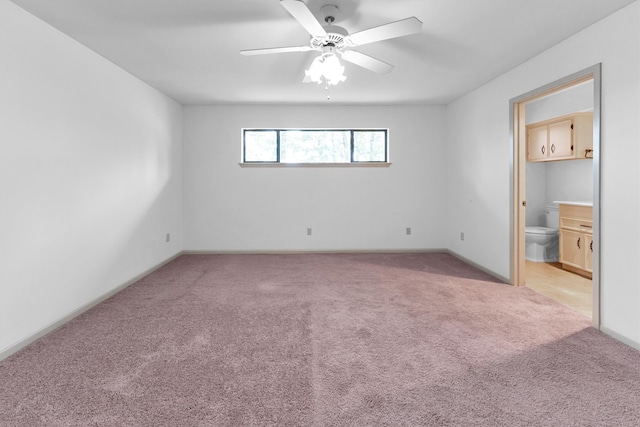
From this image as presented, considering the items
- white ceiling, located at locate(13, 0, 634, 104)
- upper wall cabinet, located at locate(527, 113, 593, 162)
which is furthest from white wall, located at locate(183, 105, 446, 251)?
upper wall cabinet, located at locate(527, 113, 593, 162)

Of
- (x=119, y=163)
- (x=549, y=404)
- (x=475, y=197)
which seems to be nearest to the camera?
(x=549, y=404)

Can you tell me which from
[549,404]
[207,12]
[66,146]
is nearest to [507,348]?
[549,404]

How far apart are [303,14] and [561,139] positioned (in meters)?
3.99

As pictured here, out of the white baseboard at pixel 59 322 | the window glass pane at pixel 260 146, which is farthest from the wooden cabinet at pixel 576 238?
the white baseboard at pixel 59 322

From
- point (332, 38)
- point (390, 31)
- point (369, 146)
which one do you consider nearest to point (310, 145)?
point (369, 146)

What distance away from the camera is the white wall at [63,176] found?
6.70 feet

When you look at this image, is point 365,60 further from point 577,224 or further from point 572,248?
point 572,248

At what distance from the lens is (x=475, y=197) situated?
4.18m

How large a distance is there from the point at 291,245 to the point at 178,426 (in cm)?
372

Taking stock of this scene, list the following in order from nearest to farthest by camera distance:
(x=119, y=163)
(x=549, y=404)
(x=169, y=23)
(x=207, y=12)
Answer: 1. (x=549, y=404)
2. (x=207, y=12)
3. (x=169, y=23)
4. (x=119, y=163)

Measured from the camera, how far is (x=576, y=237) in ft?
12.5

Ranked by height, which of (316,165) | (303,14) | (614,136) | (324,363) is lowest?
(324,363)

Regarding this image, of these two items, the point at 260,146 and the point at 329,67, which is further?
the point at 260,146

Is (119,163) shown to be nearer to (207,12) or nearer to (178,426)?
(207,12)
